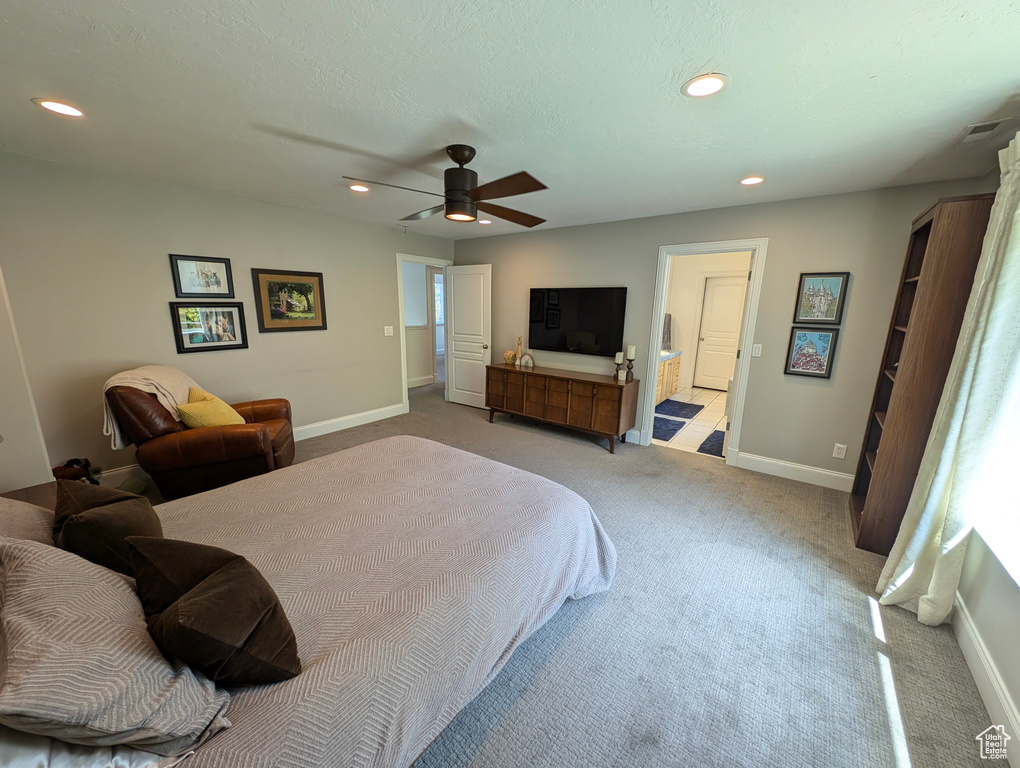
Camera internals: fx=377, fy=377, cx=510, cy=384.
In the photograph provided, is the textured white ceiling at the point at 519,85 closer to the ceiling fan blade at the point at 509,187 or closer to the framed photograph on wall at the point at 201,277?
the ceiling fan blade at the point at 509,187

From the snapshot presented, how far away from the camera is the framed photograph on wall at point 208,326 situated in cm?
318

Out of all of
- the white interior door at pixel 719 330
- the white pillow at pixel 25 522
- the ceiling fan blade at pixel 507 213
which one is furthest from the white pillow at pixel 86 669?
the white interior door at pixel 719 330

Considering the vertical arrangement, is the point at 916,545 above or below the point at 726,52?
below

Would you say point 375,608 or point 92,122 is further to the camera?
point 92,122

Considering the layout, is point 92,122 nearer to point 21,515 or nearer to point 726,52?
point 21,515

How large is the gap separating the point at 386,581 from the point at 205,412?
2.34 m

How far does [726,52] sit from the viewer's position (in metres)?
1.34

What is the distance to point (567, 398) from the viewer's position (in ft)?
13.7

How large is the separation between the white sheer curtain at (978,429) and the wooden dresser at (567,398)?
2230 millimetres

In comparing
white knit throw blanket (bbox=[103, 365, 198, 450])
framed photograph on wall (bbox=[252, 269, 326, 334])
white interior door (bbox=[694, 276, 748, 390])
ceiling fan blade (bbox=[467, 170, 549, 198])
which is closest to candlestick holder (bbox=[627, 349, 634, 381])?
ceiling fan blade (bbox=[467, 170, 549, 198])

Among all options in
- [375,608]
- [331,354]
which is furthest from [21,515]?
[331,354]

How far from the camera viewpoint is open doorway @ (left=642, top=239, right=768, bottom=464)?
4.33 metres

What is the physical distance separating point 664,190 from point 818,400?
84.7 inches

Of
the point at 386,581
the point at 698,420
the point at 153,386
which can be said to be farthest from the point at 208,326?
the point at 698,420
